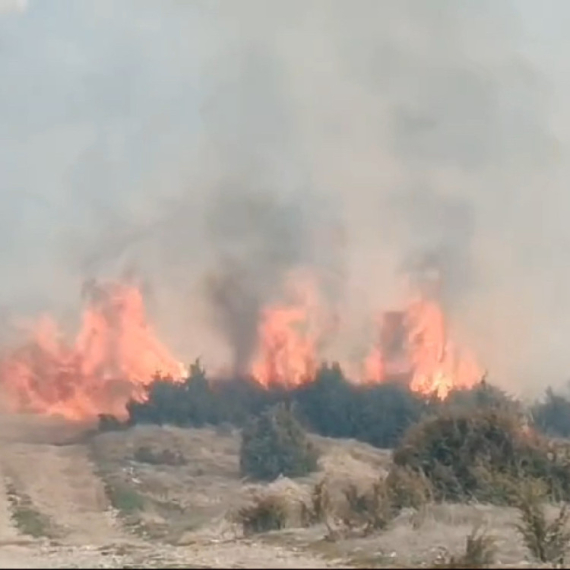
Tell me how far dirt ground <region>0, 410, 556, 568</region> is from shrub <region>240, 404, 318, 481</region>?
105 cm

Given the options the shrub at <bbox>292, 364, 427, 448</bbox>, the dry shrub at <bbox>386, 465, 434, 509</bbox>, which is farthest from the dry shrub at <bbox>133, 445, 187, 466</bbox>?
the dry shrub at <bbox>386, 465, 434, 509</bbox>

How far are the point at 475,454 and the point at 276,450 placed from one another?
61.1ft

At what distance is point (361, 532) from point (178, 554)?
6401mm

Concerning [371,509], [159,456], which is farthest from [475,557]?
A: [159,456]

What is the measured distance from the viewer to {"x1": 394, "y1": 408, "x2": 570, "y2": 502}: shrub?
3888 centimetres

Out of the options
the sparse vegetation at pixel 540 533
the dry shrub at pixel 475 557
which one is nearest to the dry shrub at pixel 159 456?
the sparse vegetation at pixel 540 533

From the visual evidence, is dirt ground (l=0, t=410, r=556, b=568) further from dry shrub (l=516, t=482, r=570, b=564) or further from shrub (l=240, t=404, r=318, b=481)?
shrub (l=240, t=404, r=318, b=481)

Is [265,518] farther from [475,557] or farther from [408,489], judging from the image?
[475,557]

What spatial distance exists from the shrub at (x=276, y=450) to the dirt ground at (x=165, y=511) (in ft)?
3.43

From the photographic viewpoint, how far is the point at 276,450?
187 ft

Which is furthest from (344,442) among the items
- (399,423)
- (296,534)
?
(296,534)

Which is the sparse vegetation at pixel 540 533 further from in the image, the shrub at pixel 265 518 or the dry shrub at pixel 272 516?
the shrub at pixel 265 518

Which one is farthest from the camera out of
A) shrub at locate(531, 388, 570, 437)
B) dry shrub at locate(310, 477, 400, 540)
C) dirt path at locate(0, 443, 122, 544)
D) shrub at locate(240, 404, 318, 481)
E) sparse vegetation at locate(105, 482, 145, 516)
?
shrub at locate(531, 388, 570, 437)

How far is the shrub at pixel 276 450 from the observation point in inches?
2210
